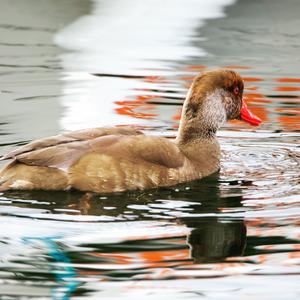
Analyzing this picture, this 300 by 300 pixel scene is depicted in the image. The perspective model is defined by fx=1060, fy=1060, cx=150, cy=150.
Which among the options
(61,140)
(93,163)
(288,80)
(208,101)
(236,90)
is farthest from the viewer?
(288,80)

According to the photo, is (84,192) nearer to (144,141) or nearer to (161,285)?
(144,141)

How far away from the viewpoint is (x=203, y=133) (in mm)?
8391

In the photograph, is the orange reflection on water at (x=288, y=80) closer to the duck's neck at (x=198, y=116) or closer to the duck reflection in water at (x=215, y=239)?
the duck's neck at (x=198, y=116)

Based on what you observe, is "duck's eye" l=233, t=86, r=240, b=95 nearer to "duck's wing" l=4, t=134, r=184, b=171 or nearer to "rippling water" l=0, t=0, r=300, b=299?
"rippling water" l=0, t=0, r=300, b=299

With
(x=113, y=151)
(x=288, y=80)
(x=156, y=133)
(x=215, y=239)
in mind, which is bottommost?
(x=215, y=239)

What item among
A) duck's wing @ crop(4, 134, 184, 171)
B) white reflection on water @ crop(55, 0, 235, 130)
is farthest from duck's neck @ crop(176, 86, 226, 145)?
white reflection on water @ crop(55, 0, 235, 130)

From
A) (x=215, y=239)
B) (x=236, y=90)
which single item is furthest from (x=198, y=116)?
(x=215, y=239)

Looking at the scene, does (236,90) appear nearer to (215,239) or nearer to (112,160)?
(112,160)

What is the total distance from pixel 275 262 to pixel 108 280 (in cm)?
96

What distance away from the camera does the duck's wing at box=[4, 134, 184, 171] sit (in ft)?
24.0

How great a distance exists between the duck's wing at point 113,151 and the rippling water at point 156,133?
23 centimetres

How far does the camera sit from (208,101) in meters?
8.37

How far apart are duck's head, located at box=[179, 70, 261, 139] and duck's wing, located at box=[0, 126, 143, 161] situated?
67cm

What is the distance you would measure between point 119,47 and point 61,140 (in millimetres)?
6755
